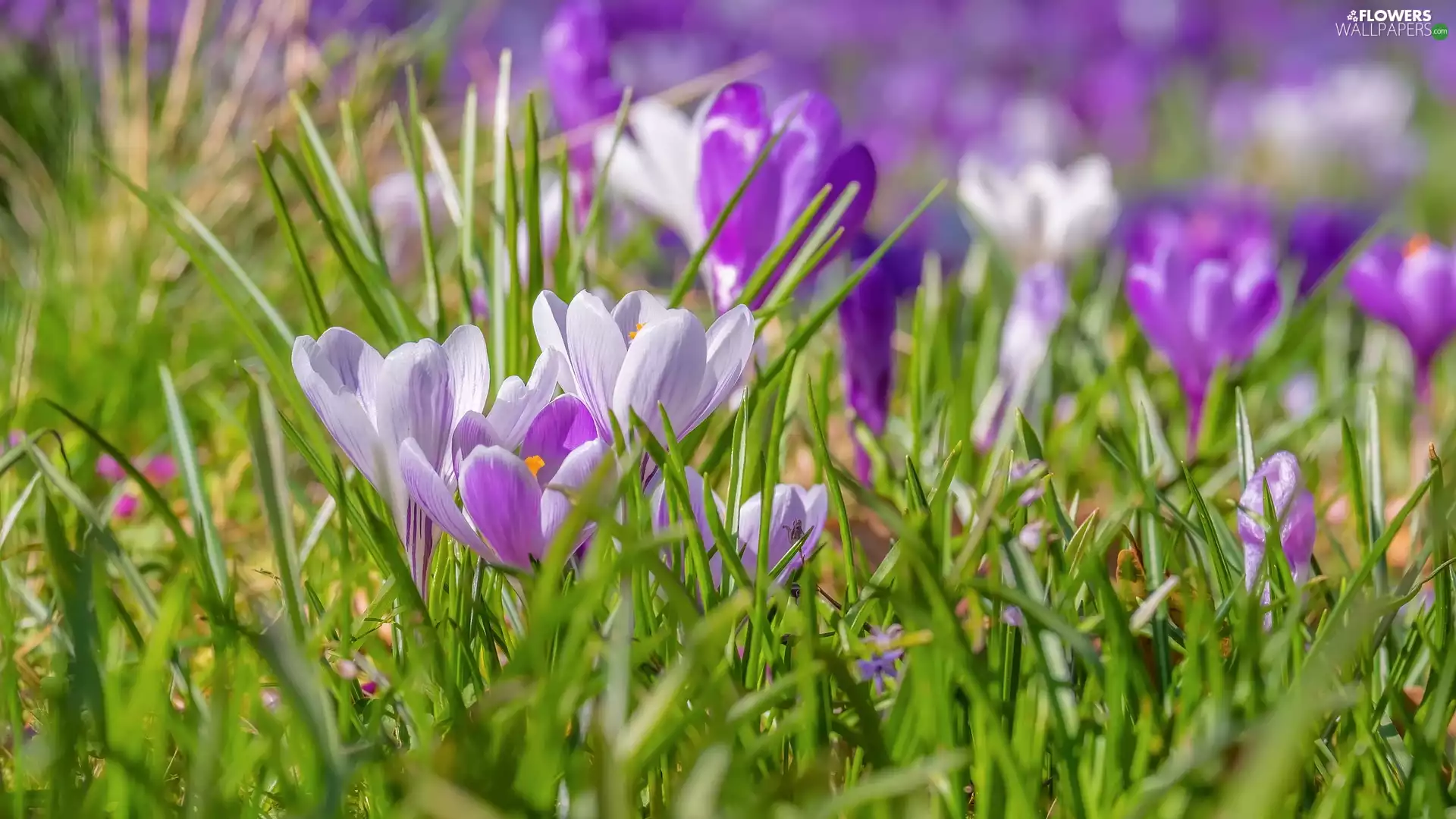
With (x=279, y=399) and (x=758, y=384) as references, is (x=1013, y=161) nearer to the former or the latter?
(x=279, y=399)

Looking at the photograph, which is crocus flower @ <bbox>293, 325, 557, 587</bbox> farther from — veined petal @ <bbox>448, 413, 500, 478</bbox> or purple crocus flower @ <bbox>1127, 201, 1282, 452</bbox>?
purple crocus flower @ <bbox>1127, 201, 1282, 452</bbox>

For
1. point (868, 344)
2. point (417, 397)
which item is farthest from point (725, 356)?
point (868, 344)

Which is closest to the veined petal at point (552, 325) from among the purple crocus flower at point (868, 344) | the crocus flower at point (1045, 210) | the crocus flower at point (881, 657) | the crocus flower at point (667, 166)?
the crocus flower at point (881, 657)

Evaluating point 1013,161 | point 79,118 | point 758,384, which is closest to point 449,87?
point 79,118

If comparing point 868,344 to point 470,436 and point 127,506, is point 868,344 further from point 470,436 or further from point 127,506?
point 127,506

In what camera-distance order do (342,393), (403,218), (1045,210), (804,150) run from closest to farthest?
(342,393), (804,150), (1045,210), (403,218)
